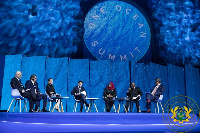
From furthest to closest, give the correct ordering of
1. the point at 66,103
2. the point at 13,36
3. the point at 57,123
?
the point at 13,36, the point at 66,103, the point at 57,123

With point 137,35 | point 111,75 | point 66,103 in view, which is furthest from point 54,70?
point 137,35

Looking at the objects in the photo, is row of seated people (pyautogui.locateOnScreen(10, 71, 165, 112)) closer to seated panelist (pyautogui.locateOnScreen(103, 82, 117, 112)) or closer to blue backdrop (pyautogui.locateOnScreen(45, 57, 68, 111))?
seated panelist (pyautogui.locateOnScreen(103, 82, 117, 112))

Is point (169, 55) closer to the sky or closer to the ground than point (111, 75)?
closer to the sky

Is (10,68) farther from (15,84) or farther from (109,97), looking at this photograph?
(109,97)

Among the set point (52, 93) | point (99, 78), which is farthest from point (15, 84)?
point (99, 78)

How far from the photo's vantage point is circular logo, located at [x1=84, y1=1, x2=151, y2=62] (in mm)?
9062

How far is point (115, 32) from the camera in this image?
9.18 metres

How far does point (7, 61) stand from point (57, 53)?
70.1 inches

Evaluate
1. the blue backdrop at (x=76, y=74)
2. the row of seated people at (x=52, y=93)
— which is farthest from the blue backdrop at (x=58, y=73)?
the row of seated people at (x=52, y=93)

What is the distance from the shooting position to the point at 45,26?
29.3 feet

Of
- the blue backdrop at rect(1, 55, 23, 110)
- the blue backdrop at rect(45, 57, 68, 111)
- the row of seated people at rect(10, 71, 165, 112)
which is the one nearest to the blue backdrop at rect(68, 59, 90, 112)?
the blue backdrop at rect(45, 57, 68, 111)

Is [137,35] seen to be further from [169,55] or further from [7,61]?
[7,61]

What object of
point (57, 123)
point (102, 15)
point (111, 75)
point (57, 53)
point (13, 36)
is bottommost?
point (57, 123)

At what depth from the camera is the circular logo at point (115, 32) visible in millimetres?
9062
